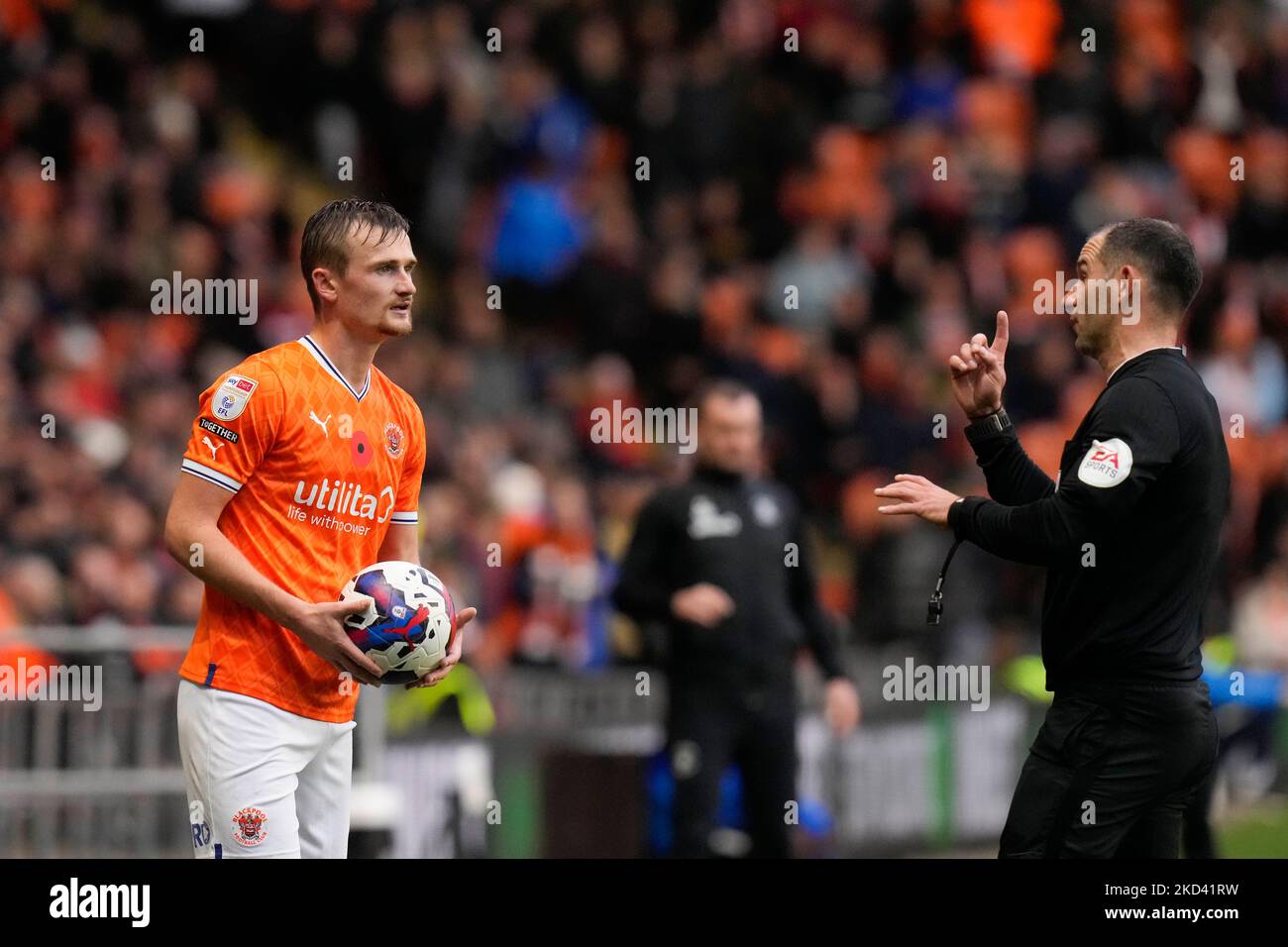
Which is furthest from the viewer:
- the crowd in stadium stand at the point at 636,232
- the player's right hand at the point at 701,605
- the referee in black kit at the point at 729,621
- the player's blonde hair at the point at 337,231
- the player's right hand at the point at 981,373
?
the crowd in stadium stand at the point at 636,232

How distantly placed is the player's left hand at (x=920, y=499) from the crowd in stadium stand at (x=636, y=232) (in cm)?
660

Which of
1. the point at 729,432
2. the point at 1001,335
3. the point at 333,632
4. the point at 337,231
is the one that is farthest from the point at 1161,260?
the point at 729,432

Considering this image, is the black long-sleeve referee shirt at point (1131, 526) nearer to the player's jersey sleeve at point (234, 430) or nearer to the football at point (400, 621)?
the football at point (400, 621)

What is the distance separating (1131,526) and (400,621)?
84.3 inches

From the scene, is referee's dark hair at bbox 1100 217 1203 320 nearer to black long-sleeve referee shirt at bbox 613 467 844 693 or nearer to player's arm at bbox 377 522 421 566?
player's arm at bbox 377 522 421 566

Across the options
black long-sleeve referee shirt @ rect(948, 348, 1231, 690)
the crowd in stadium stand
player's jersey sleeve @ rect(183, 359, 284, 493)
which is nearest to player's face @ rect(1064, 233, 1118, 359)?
black long-sleeve referee shirt @ rect(948, 348, 1231, 690)

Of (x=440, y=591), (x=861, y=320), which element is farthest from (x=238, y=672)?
(x=861, y=320)

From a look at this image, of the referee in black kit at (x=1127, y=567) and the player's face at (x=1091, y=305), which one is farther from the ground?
the player's face at (x=1091, y=305)

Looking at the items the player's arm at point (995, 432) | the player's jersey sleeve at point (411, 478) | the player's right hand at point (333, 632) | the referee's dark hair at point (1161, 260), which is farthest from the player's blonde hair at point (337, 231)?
the referee's dark hair at point (1161, 260)

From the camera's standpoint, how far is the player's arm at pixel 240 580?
5.59 meters

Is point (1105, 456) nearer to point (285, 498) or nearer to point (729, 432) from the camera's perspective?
point (285, 498)

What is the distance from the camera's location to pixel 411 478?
627cm
